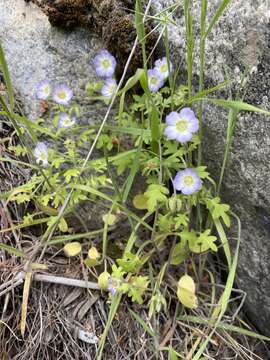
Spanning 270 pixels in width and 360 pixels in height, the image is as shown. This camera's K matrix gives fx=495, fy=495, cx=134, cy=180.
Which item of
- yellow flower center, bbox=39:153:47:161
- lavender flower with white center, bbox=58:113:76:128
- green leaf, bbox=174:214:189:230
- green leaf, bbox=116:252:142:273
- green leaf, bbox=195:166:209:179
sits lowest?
green leaf, bbox=116:252:142:273

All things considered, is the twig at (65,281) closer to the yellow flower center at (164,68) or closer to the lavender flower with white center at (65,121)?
the lavender flower with white center at (65,121)

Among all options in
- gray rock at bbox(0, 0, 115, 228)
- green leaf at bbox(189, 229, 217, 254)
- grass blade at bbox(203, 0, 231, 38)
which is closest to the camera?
grass blade at bbox(203, 0, 231, 38)

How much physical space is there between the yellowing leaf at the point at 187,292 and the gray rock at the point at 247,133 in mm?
191

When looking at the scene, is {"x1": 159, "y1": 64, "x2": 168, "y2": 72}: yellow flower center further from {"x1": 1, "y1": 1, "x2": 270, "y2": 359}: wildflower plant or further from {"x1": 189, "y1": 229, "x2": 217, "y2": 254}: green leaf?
{"x1": 189, "y1": 229, "x2": 217, "y2": 254}: green leaf

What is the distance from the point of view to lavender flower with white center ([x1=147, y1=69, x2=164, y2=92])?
140 centimetres

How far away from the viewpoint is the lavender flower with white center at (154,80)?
1400mm

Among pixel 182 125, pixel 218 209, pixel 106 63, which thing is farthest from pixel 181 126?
pixel 106 63

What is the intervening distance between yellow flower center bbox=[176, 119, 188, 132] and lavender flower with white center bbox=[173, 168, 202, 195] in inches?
4.3

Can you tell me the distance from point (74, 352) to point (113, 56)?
2.91 ft

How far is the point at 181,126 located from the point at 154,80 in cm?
21

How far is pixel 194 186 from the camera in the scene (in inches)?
50.8

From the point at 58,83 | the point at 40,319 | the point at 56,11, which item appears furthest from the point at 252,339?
the point at 56,11

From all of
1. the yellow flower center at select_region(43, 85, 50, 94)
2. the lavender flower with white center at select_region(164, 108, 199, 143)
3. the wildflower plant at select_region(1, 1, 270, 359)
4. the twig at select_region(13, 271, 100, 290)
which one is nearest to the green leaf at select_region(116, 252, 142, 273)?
the wildflower plant at select_region(1, 1, 270, 359)

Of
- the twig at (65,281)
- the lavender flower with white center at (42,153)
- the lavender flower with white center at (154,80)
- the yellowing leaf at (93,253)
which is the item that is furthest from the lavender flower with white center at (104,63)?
the twig at (65,281)
